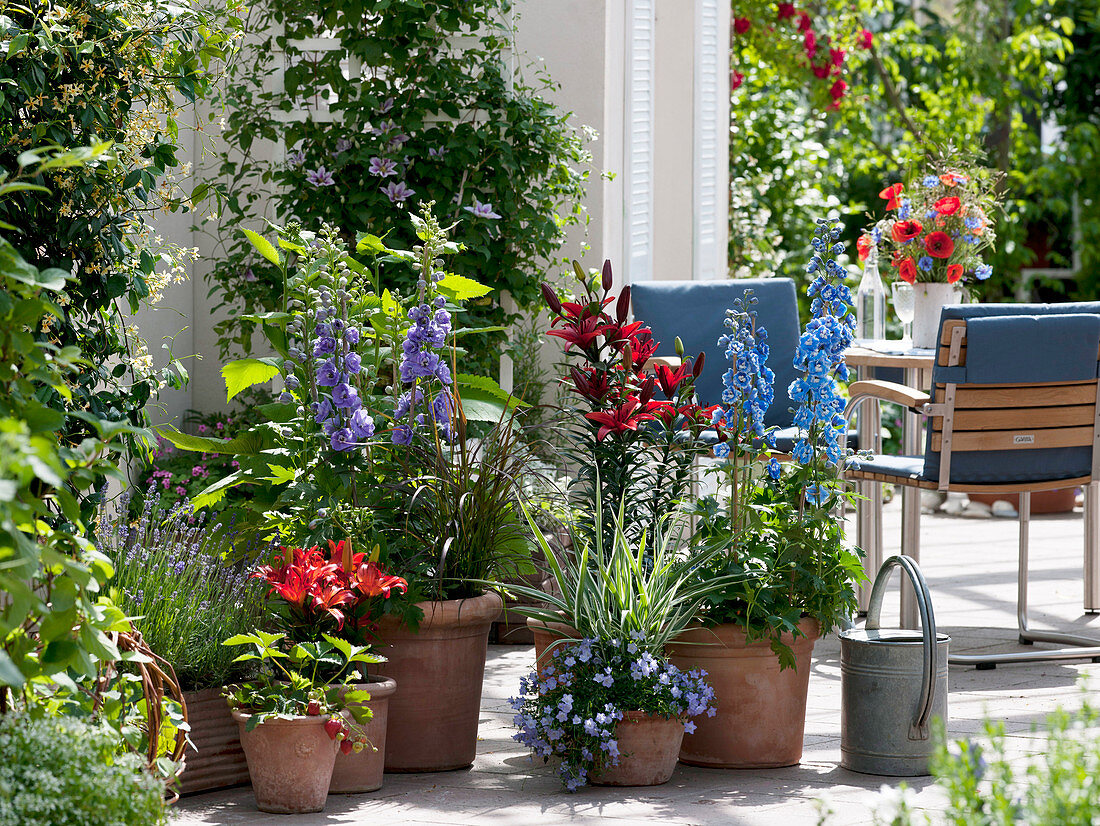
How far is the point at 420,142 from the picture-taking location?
4.58 metres

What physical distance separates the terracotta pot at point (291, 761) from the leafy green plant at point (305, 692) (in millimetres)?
23

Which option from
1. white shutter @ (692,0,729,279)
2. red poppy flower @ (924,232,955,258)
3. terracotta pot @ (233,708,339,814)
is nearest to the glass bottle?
red poppy flower @ (924,232,955,258)

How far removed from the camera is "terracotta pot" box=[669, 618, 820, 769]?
9.95 feet

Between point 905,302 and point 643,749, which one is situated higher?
point 905,302

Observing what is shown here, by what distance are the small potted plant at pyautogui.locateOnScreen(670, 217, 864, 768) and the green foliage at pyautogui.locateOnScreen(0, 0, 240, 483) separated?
1.23 metres

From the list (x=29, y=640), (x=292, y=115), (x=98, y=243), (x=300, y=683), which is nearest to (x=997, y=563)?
(x=292, y=115)

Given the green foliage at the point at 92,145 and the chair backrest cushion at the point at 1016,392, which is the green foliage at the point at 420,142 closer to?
the chair backrest cushion at the point at 1016,392

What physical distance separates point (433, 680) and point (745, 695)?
675 mm

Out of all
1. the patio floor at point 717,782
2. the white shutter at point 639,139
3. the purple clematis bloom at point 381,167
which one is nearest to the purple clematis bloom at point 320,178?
the purple clematis bloom at point 381,167

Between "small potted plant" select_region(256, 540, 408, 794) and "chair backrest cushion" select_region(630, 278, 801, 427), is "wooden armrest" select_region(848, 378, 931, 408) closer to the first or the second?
"chair backrest cushion" select_region(630, 278, 801, 427)

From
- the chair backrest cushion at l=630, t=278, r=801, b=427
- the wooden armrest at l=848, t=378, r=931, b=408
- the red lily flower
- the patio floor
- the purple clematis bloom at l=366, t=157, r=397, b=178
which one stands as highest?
the purple clematis bloom at l=366, t=157, r=397, b=178

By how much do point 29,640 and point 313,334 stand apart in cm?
124

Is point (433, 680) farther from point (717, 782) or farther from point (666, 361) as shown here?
point (666, 361)

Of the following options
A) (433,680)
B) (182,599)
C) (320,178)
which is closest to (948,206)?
(320,178)
